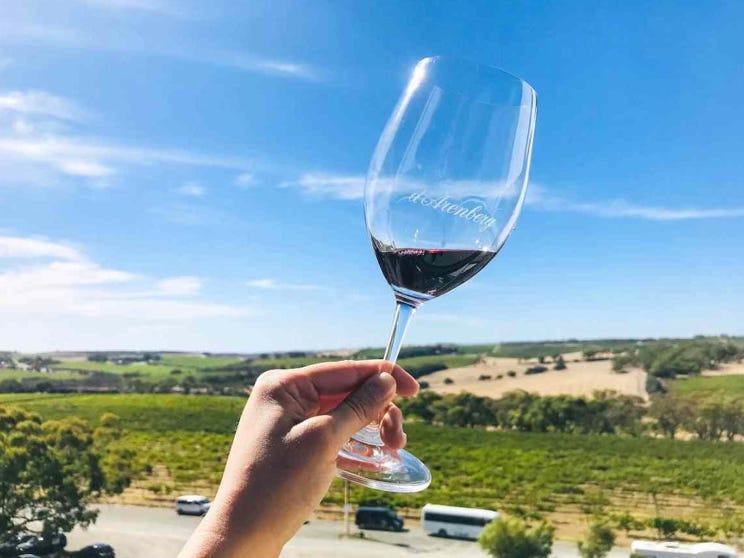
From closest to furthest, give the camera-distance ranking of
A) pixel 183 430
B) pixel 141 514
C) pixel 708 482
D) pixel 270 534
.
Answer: pixel 270 534
pixel 708 482
pixel 183 430
pixel 141 514

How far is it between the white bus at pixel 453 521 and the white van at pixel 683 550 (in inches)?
59.3

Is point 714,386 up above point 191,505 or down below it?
above

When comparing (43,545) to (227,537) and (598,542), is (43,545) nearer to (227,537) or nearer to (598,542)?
(598,542)

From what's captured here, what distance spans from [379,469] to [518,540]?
6.83m

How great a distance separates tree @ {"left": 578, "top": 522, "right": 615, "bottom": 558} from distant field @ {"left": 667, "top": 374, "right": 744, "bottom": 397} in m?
1.47

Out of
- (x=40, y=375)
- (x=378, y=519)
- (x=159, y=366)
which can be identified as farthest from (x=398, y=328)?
(x=378, y=519)

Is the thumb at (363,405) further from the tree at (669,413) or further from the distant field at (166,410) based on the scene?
the tree at (669,413)

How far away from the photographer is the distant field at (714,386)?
6.21 meters

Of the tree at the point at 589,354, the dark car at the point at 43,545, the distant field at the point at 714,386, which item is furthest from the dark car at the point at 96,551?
the distant field at the point at 714,386

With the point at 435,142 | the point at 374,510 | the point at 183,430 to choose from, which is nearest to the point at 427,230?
the point at 435,142

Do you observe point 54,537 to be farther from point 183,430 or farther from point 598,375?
point 598,375

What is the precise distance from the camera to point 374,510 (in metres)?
7.53

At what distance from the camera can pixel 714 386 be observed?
20.6ft

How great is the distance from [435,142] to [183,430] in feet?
22.6
